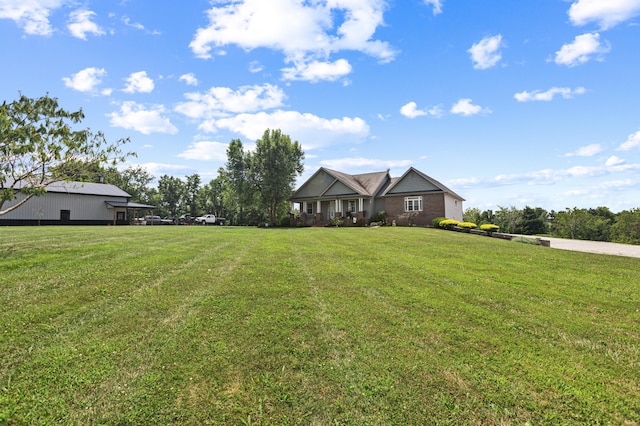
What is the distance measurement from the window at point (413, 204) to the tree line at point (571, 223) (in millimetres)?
21894

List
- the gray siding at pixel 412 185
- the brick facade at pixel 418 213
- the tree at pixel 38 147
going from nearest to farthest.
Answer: the tree at pixel 38 147 < the brick facade at pixel 418 213 < the gray siding at pixel 412 185

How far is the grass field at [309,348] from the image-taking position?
2.91m

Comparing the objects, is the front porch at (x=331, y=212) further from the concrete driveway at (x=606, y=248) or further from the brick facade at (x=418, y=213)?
the concrete driveway at (x=606, y=248)

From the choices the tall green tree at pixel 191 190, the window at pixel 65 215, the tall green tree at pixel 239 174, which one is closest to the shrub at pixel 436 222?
the tall green tree at pixel 239 174

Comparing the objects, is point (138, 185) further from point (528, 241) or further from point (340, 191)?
point (528, 241)

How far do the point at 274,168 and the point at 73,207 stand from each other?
25.0 m

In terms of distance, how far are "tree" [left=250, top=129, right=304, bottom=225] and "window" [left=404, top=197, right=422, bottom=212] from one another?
12.6 m

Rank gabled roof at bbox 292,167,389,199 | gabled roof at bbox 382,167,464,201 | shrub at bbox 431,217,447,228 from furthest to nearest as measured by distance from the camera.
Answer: gabled roof at bbox 292,167,389,199 < gabled roof at bbox 382,167,464,201 < shrub at bbox 431,217,447,228

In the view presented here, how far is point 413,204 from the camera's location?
92.7 feet

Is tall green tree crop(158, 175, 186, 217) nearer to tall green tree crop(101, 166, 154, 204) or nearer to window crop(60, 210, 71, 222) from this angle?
tall green tree crop(101, 166, 154, 204)

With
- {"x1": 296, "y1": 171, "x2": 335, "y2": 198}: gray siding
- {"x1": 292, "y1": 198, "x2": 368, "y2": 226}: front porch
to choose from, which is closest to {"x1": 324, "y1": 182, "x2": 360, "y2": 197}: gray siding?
{"x1": 292, "y1": 198, "x2": 368, "y2": 226}: front porch

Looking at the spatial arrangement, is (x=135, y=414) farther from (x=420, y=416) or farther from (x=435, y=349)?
(x=435, y=349)

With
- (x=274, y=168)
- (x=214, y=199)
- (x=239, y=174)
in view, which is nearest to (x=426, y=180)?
(x=274, y=168)

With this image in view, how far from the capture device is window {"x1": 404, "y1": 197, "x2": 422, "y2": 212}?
2792 centimetres
